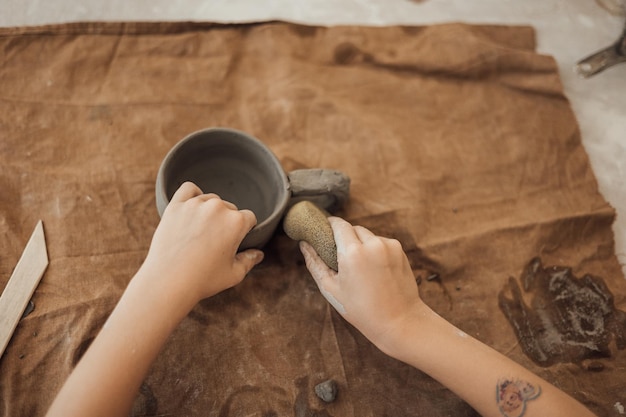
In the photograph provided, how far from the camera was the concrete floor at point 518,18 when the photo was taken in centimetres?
136

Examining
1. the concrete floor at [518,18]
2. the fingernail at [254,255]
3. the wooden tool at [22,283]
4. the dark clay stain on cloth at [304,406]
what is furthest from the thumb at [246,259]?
the concrete floor at [518,18]

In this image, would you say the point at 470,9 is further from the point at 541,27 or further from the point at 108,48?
the point at 108,48

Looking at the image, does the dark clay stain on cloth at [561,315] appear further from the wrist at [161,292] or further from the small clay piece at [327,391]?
the wrist at [161,292]

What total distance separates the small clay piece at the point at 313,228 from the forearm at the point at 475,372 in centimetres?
19

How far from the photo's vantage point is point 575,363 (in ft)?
3.51

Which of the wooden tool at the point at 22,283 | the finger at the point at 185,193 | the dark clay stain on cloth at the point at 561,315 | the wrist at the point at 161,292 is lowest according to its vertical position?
the dark clay stain on cloth at the point at 561,315

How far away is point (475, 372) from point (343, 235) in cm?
32

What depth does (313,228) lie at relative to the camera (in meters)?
0.97

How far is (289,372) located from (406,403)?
9.3 inches

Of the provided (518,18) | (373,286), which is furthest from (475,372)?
(518,18)

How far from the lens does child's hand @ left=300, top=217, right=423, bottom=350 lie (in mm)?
892

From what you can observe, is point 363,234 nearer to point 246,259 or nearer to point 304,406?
point 246,259

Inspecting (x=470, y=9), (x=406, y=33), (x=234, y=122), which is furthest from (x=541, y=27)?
(x=234, y=122)

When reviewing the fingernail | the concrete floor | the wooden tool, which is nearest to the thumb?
the fingernail
